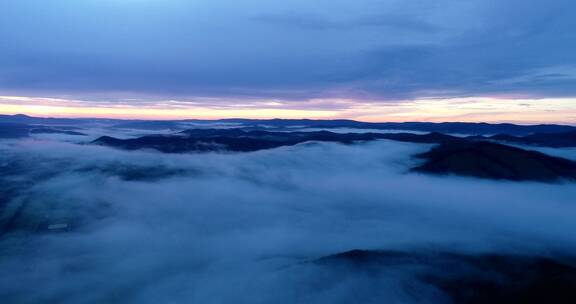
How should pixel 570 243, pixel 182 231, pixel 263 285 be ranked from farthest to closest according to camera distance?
pixel 182 231 < pixel 570 243 < pixel 263 285

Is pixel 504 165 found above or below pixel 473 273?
above

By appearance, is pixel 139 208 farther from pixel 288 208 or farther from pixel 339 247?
pixel 339 247

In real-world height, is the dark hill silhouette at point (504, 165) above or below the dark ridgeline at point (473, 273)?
above

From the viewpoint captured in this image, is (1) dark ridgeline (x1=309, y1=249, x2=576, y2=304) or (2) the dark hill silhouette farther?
(2) the dark hill silhouette

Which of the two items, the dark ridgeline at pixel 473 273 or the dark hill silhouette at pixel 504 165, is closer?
the dark ridgeline at pixel 473 273

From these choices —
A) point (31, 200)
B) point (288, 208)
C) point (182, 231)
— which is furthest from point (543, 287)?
point (31, 200)

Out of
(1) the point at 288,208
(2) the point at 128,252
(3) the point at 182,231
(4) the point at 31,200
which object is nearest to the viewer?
(2) the point at 128,252

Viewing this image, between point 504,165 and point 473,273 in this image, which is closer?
point 473,273

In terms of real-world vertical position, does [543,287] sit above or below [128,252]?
above

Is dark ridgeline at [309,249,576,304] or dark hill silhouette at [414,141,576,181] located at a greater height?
dark hill silhouette at [414,141,576,181]

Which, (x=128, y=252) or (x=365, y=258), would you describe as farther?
(x=128, y=252)
